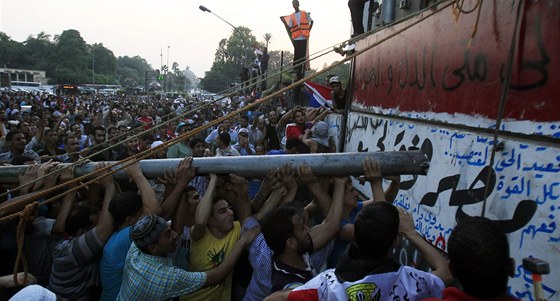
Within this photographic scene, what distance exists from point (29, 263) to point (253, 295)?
1906 millimetres

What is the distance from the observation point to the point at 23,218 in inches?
96.3

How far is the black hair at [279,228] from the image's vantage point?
7.88ft

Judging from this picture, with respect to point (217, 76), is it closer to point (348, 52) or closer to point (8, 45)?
point (8, 45)

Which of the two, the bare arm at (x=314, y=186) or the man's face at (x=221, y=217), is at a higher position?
the bare arm at (x=314, y=186)

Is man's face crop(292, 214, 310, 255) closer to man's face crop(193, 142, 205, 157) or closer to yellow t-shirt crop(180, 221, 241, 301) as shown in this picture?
yellow t-shirt crop(180, 221, 241, 301)

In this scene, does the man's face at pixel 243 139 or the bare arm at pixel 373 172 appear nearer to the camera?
the bare arm at pixel 373 172

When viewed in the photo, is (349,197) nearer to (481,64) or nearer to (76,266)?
(481,64)

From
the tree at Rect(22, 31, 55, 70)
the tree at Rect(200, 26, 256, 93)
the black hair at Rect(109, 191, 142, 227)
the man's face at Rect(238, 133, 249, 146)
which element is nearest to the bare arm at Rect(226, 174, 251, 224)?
the black hair at Rect(109, 191, 142, 227)

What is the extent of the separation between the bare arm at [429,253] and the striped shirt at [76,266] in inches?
81.4

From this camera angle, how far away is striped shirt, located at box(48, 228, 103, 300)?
2.93 metres

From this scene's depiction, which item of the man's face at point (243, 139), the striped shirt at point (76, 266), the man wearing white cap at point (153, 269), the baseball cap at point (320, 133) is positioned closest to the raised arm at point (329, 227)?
the man wearing white cap at point (153, 269)

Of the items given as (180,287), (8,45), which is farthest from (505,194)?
(8,45)

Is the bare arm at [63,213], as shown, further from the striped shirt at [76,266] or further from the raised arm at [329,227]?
the raised arm at [329,227]

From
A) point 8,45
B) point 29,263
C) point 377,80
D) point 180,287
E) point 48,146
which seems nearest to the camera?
point 180,287
